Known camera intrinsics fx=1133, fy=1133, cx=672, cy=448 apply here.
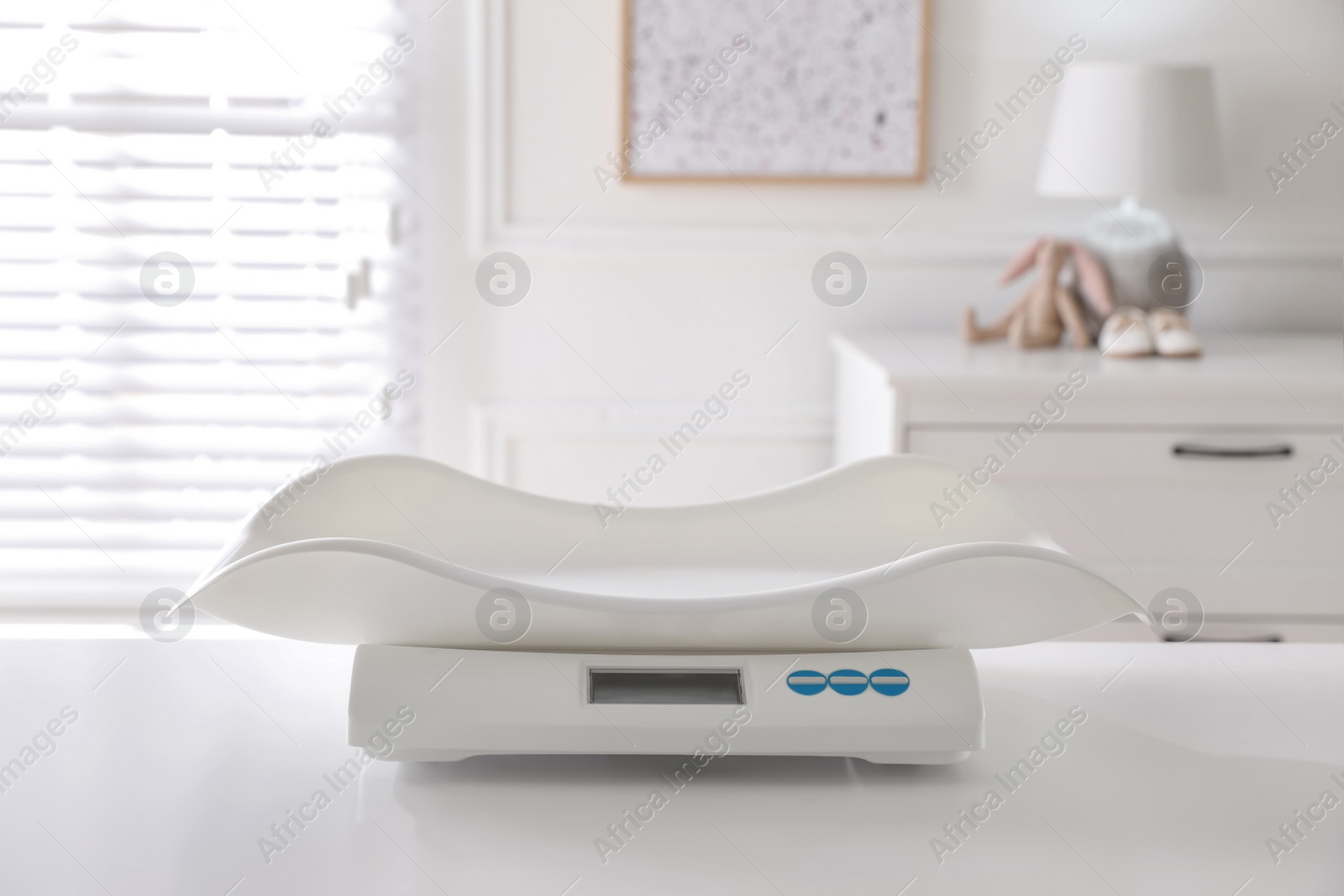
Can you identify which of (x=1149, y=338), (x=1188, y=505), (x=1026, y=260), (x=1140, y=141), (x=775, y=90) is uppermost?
(x=775, y=90)

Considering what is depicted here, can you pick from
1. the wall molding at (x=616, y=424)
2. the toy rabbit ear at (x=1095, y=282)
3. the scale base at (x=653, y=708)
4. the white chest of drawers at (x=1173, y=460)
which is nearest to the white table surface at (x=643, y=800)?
the scale base at (x=653, y=708)

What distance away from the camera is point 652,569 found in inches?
33.6

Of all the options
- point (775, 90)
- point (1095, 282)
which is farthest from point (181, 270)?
point (1095, 282)

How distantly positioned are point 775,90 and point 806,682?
1.80 metres

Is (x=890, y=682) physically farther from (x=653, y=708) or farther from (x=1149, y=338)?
(x=1149, y=338)

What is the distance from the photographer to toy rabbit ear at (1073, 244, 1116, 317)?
2.00 metres

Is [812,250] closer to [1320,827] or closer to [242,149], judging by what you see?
[242,149]

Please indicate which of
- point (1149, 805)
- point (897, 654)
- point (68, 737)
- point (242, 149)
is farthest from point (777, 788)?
point (242, 149)

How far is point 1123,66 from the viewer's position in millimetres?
1966

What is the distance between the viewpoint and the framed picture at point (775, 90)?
223cm

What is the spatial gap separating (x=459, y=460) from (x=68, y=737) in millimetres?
1709

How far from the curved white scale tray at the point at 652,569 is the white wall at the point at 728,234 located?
4.95 ft

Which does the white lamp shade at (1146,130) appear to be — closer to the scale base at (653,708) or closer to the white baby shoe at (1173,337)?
the white baby shoe at (1173,337)

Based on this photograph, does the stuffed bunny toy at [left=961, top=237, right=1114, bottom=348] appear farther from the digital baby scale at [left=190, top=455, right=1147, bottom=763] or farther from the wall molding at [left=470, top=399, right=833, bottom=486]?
the digital baby scale at [left=190, top=455, right=1147, bottom=763]
